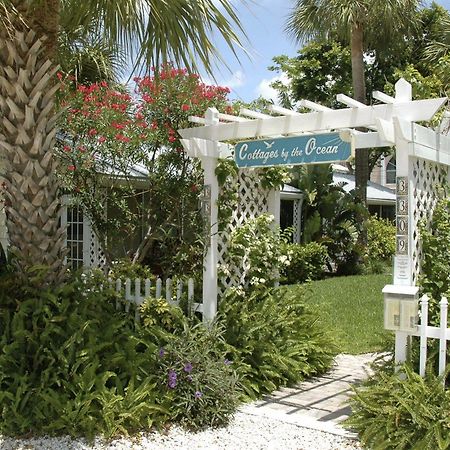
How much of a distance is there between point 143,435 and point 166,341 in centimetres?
105

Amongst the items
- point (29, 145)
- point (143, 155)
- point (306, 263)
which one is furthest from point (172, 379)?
point (306, 263)

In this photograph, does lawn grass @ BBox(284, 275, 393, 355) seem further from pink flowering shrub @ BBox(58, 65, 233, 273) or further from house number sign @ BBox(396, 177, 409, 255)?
pink flowering shrub @ BBox(58, 65, 233, 273)

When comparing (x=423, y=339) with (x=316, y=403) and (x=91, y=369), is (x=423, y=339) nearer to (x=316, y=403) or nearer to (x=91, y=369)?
(x=316, y=403)

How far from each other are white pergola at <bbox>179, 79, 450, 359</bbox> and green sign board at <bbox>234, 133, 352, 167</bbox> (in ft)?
0.35

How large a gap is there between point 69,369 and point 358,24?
1412cm

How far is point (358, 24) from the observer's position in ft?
54.5

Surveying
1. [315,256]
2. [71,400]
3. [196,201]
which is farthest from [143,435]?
[315,256]

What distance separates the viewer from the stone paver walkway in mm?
5539

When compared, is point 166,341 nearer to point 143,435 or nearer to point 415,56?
point 143,435

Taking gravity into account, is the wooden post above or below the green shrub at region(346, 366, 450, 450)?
above

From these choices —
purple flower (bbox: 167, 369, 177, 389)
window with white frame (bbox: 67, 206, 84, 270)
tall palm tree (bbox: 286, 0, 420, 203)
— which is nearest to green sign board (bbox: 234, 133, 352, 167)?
purple flower (bbox: 167, 369, 177, 389)

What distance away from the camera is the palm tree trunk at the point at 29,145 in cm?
559

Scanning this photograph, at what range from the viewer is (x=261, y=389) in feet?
21.0

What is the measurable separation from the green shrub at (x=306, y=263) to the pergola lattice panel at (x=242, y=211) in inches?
321
